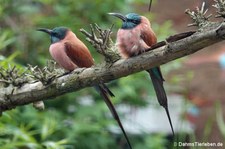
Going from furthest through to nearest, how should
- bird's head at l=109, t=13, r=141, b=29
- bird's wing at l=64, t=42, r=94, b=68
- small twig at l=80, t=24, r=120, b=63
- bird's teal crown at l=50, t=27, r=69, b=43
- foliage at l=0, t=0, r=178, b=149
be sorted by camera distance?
1. foliage at l=0, t=0, r=178, b=149
2. bird's teal crown at l=50, t=27, r=69, b=43
3. bird's wing at l=64, t=42, r=94, b=68
4. bird's head at l=109, t=13, r=141, b=29
5. small twig at l=80, t=24, r=120, b=63

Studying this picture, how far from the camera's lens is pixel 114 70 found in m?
1.47

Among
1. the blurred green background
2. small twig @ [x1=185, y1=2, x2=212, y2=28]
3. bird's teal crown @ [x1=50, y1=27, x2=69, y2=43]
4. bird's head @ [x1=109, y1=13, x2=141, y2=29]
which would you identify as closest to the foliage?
the blurred green background

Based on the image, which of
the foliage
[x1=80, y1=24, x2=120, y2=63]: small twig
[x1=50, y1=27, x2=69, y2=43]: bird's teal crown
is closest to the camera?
[x1=80, y1=24, x2=120, y2=63]: small twig

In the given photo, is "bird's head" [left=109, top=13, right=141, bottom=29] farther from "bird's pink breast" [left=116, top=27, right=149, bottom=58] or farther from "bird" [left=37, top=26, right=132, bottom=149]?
"bird" [left=37, top=26, right=132, bottom=149]

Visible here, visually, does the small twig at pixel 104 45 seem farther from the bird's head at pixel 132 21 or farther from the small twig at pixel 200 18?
the small twig at pixel 200 18

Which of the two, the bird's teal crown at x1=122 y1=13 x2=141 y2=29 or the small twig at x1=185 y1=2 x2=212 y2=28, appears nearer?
the small twig at x1=185 y1=2 x2=212 y2=28

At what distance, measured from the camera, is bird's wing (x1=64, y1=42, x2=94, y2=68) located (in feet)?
5.77

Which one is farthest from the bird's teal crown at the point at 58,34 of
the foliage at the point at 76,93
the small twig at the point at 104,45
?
the foliage at the point at 76,93

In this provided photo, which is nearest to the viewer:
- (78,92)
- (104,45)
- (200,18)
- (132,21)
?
(200,18)

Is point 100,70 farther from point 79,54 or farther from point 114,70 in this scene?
point 79,54

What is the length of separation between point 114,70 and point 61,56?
406 mm

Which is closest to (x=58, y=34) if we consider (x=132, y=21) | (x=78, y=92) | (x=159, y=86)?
(x=132, y=21)

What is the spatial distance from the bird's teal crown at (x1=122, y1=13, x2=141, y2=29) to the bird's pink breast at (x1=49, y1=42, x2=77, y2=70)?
27 cm

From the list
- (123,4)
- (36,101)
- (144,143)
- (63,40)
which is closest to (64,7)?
(123,4)
